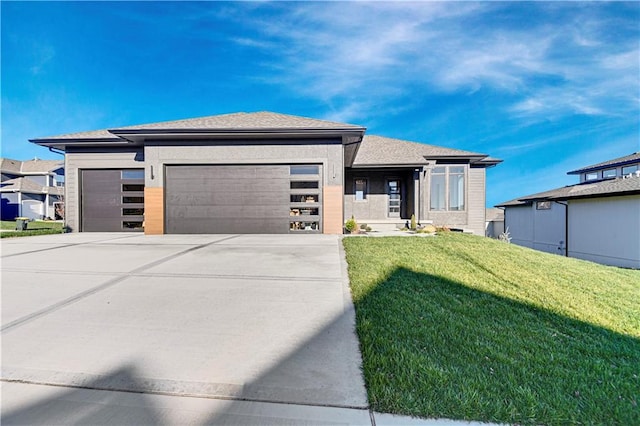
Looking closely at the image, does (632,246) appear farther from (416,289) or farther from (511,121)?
(511,121)

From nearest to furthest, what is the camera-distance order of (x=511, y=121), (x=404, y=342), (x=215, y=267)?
(x=404, y=342)
(x=215, y=267)
(x=511, y=121)

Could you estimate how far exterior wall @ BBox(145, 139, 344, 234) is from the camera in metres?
11.0

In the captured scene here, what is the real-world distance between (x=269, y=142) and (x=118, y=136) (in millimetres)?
6103

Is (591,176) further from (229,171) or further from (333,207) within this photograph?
(229,171)

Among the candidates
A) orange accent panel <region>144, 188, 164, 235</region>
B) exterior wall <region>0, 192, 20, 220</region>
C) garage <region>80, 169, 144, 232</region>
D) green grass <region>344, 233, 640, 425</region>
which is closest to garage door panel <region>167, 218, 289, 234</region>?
orange accent panel <region>144, 188, 164, 235</region>

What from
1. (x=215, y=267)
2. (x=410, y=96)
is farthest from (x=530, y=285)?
(x=410, y=96)

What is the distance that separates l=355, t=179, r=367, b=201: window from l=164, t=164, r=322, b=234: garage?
15.0ft

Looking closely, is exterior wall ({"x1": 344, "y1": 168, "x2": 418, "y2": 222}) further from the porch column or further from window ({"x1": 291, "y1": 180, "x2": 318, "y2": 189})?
window ({"x1": 291, "y1": 180, "x2": 318, "y2": 189})

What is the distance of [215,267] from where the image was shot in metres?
5.50

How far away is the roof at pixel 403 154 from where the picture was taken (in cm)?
1369

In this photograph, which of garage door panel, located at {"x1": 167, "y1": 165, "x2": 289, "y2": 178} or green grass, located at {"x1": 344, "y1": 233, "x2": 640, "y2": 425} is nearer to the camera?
green grass, located at {"x1": 344, "y1": 233, "x2": 640, "y2": 425}

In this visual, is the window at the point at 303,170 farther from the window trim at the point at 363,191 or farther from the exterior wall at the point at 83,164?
the exterior wall at the point at 83,164

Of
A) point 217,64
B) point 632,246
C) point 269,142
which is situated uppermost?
point 217,64

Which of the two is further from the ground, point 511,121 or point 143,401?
point 511,121
